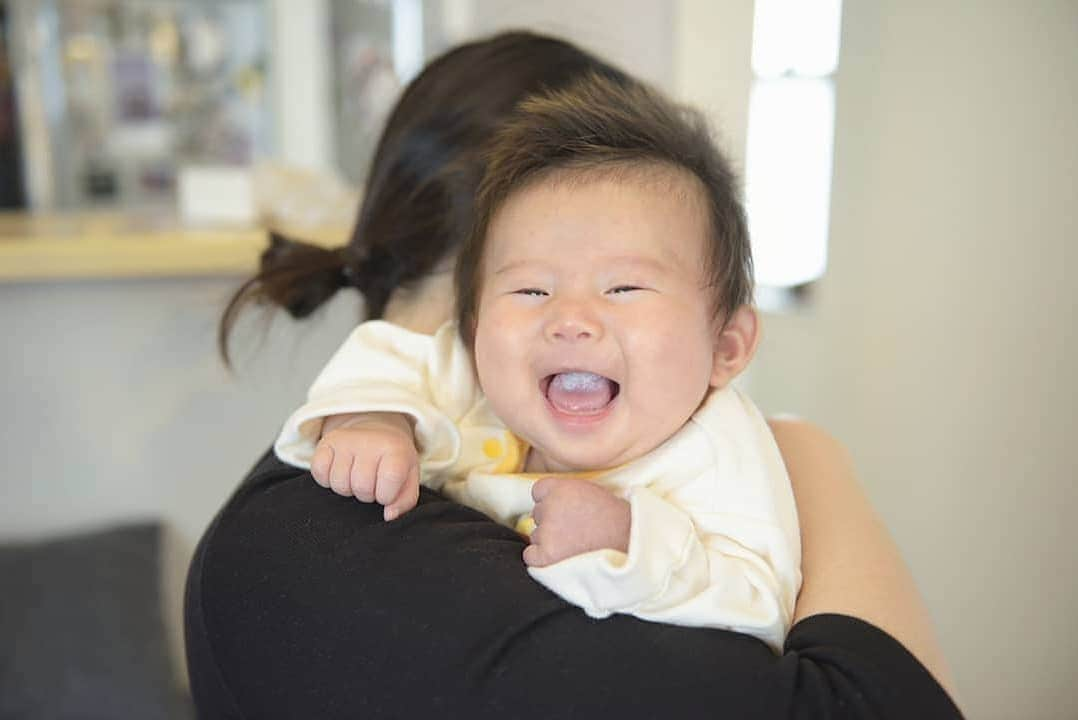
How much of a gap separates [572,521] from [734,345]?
0.30m

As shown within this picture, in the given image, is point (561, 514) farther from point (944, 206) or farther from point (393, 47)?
point (393, 47)

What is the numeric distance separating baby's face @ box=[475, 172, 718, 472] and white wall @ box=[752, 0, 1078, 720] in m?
1.02

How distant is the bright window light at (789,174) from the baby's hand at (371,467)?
1857mm

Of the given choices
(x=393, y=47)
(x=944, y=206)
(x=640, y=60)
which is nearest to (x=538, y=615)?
(x=944, y=206)

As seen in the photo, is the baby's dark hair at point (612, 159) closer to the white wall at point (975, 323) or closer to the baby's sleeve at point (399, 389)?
the baby's sleeve at point (399, 389)

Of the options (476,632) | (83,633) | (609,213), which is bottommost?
(83,633)

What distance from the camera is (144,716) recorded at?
184 centimetres

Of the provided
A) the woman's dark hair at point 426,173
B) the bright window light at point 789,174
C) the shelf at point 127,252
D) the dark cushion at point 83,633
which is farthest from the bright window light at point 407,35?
the woman's dark hair at point 426,173

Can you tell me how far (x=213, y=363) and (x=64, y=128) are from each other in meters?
2.83

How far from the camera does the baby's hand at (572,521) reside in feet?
2.45

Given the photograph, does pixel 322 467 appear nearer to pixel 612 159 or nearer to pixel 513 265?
pixel 513 265

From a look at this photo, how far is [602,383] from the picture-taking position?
88 cm

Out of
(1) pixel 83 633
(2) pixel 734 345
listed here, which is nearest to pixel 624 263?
(2) pixel 734 345

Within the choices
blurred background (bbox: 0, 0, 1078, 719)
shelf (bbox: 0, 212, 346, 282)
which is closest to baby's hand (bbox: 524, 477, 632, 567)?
blurred background (bbox: 0, 0, 1078, 719)
